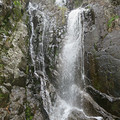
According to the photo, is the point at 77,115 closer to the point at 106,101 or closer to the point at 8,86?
the point at 106,101

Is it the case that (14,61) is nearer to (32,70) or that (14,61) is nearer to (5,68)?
(5,68)

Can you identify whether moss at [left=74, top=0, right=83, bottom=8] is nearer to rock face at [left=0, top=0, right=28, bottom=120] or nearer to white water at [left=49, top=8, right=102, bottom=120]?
white water at [left=49, top=8, right=102, bottom=120]

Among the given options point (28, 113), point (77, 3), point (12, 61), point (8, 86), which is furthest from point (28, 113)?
point (77, 3)

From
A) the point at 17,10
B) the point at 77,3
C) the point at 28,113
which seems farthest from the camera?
the point at 77,3

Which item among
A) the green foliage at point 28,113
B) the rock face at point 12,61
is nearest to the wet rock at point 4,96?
the rock face at point 12,61

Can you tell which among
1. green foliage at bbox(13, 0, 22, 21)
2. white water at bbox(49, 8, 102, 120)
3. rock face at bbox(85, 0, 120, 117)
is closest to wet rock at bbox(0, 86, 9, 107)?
white water at bbox(49, 8, 102, 120)

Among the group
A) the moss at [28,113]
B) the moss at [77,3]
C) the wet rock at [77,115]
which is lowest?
the wet rock at [77,115]

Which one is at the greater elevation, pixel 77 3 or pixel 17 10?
pixel 77 3

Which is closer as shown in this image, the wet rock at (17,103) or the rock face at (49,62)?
the wet rock at (17,103)

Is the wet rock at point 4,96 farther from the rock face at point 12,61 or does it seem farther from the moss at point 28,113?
the moss at point 28,113

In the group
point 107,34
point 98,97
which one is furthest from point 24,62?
point 107,34

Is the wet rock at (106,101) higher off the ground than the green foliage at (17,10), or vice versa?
the green foliage at (17,10)

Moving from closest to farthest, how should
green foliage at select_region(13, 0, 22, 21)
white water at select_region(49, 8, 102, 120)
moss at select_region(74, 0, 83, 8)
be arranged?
white water at select_region(49, 8, 102, 120) → green foliage at select_region(13, 0, 22, 21) → moss at select_region(74, 0, 83, 8)

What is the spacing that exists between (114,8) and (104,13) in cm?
52
